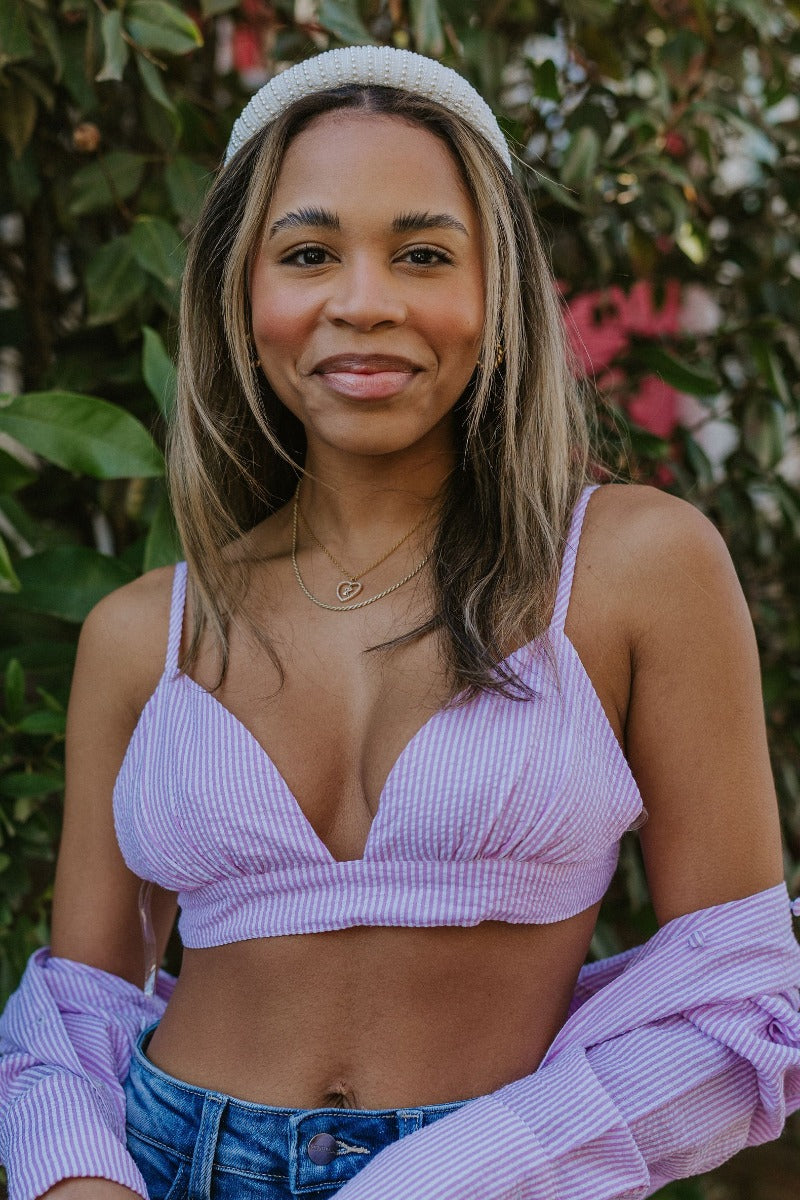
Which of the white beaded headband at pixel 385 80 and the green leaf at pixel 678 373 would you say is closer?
the white beaded headband at pixel 385 80

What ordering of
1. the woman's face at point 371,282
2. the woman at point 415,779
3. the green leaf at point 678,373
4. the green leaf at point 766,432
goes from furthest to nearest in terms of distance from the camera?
1. the green leaf at point 766,432
2. the green leaf at point 678,373
3. the woman's face at point 371,282
4. the woman at point 415,779

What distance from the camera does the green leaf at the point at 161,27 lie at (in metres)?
1.85

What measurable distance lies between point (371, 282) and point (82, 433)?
1.57 ft

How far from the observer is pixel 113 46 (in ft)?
5.87

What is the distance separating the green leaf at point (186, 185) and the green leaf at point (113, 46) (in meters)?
0.27

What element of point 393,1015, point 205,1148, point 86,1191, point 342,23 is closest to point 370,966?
point 393,1015

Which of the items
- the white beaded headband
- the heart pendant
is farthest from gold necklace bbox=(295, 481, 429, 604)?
the white beaded headband

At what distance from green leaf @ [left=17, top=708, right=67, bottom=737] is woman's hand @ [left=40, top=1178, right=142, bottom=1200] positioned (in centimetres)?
61

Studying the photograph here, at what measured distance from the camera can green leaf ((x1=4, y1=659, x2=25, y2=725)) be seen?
187 centimetres

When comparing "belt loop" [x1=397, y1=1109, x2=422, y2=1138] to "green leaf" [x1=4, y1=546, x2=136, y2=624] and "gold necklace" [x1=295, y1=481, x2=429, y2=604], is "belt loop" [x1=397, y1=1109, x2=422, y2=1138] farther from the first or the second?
"green leaf" [x1=4, y1=546, x2=136, y2=624]

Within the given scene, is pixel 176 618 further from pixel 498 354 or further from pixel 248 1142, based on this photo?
pixel 248 1142

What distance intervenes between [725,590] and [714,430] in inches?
110

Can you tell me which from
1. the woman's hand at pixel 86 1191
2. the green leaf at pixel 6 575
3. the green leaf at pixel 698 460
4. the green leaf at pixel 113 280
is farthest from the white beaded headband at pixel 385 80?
the woman's hand at pixel 86 1191

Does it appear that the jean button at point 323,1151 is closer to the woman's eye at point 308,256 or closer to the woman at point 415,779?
the woman at point 415,779
